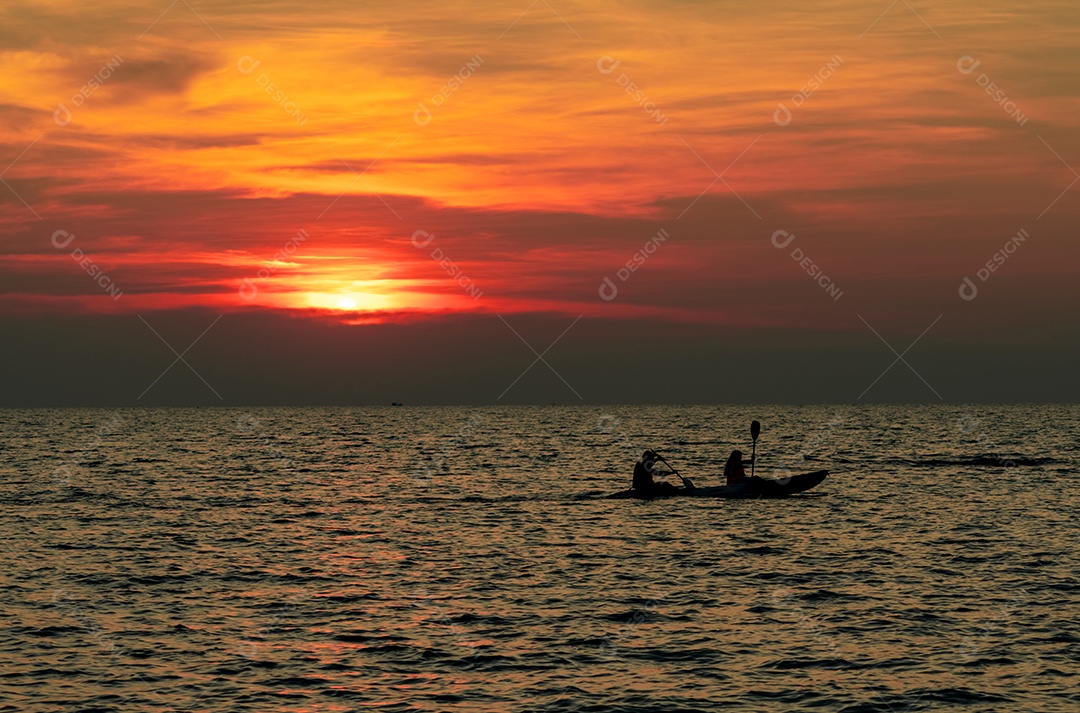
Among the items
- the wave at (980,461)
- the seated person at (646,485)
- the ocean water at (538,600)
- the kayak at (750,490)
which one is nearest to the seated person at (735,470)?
the kayak at (750,490)

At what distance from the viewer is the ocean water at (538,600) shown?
20109 millimetres

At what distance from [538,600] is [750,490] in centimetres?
2549

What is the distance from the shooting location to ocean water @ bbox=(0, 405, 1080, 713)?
66.0 feet

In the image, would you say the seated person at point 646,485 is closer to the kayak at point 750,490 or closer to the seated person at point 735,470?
the kayak at point 750,490

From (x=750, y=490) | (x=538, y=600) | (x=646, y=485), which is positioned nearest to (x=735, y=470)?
(x=750, y=490)

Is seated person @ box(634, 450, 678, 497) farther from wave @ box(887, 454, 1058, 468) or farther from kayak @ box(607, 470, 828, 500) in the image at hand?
wave @ box(887, 454, 1058, 468)

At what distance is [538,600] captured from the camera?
92.1 feet

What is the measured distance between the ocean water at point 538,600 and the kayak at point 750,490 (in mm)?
699

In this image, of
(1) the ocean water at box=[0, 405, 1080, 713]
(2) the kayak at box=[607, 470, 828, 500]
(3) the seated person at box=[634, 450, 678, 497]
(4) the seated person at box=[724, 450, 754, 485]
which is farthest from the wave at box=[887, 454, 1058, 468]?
(4) the seated person at box=[724, 450, 754, 485]

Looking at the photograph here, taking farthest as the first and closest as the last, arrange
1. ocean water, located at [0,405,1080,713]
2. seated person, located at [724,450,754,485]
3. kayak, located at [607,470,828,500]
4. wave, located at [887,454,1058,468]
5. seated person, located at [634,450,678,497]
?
wave, located at [887,454,1058,468]
seated person, located at [634,450,678,497]
kayak, located at [607,470,828,500]
seated person, located at [724,450,754,485]
ocean water, located at [0,405,1080,713]

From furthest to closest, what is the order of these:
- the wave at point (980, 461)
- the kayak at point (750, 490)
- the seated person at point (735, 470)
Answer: the wave at point (980, 461)
the kayak at point (750, 490)
the seated person at point (735, 470)

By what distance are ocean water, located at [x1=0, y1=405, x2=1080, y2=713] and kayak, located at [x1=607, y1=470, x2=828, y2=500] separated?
0.70m

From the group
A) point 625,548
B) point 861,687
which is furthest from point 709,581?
point 861,687

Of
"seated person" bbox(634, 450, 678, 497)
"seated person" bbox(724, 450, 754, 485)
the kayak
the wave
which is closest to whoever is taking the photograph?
"seated person" bbox(724, 450, 754, 485)
